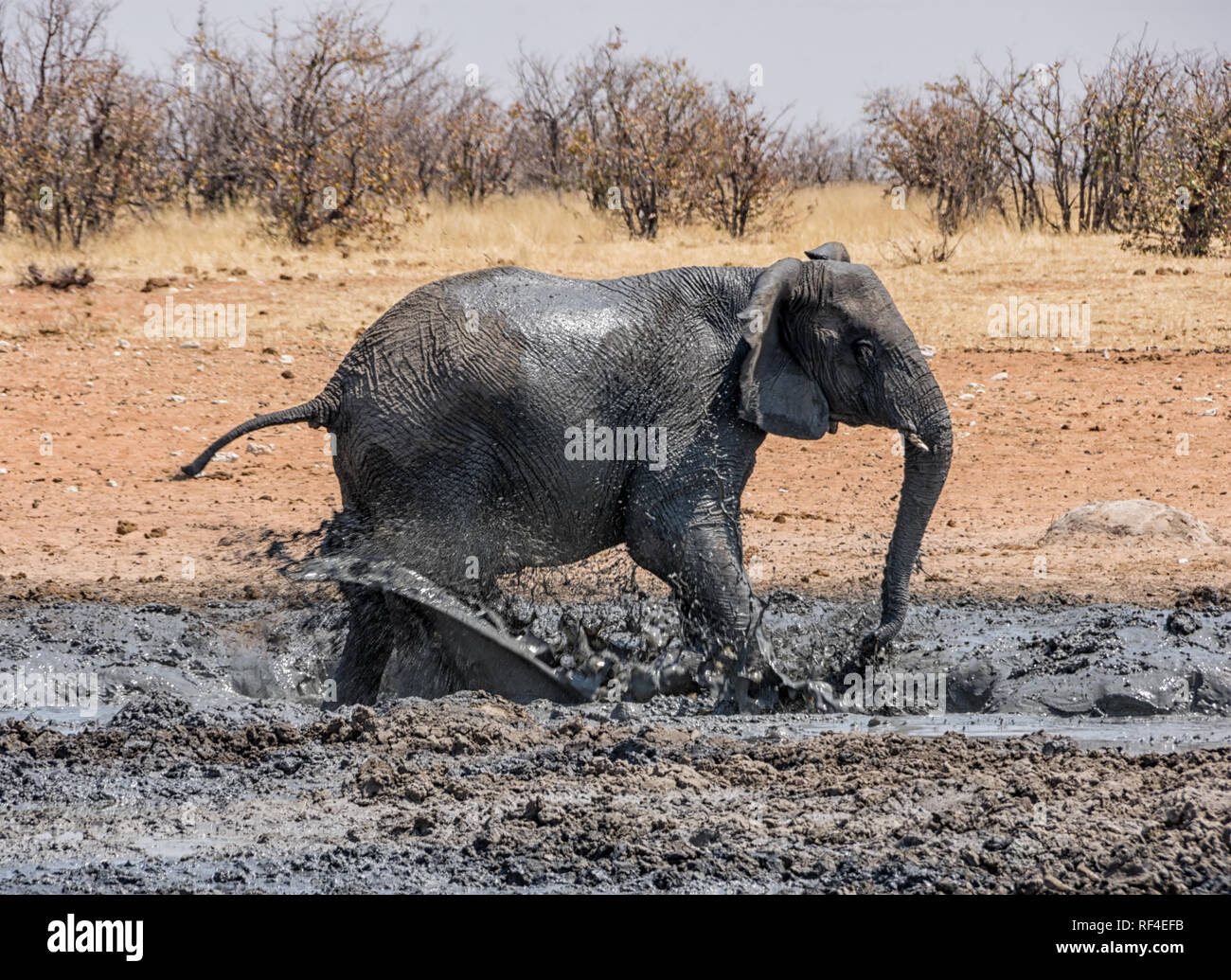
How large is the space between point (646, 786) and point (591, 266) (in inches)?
488

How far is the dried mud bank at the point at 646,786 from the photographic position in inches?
179

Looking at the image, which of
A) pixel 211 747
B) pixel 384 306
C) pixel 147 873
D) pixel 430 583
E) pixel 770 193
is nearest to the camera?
pixel 147 873

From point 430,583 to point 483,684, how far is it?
1.84ft

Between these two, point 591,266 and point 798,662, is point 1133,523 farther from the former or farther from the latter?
point 591,266

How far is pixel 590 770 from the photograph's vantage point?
17.6ft

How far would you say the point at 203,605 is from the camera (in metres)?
8.85

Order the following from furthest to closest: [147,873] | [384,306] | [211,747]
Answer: [384,306] → [211,747] → [147,873]

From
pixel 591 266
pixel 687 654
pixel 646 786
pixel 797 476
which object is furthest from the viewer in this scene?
pixel 591 266

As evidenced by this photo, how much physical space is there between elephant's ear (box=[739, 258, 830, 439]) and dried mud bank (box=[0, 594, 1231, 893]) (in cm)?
117

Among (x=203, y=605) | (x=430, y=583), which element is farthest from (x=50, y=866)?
(x=203, y=605)

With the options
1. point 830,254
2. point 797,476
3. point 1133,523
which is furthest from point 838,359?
point 797,476

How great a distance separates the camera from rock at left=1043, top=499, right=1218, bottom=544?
9.88 meters

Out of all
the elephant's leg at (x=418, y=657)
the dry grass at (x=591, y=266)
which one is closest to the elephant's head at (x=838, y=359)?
the elephant's leg at (x=418, y=657)

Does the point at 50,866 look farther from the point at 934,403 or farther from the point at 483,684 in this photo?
the point at 934,403
